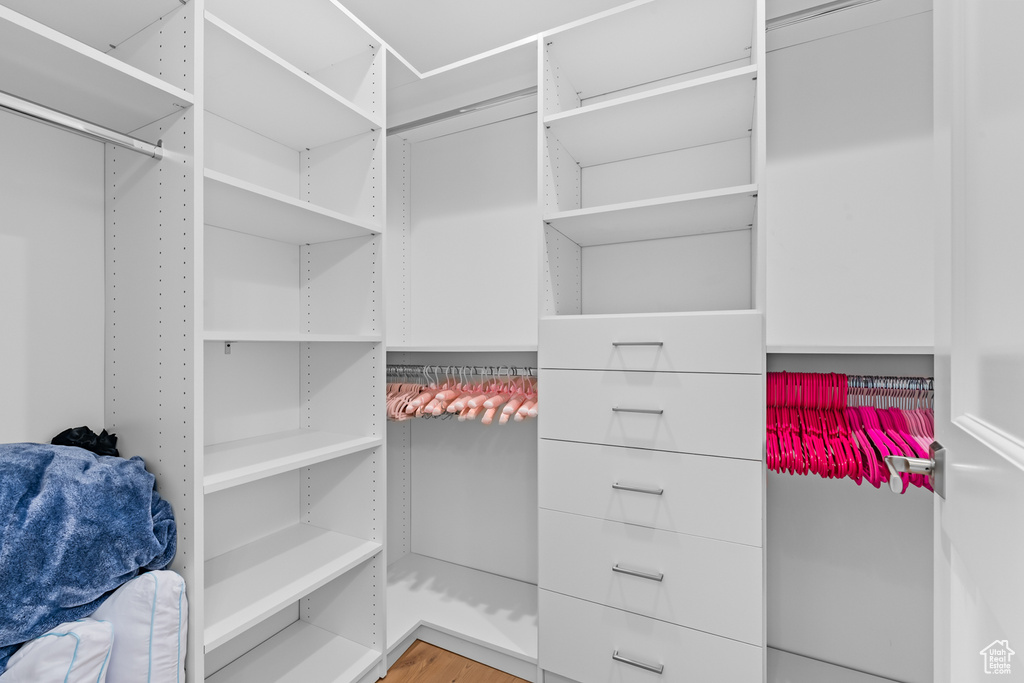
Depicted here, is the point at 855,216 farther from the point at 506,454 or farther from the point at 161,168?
the point at 161,168

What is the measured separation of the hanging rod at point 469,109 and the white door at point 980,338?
57.4 inches

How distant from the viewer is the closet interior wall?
4.80 feet

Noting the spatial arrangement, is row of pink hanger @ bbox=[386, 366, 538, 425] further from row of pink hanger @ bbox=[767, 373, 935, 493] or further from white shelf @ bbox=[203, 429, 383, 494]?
row of pink hanger @ bbox=[767, 373, 935, 493]

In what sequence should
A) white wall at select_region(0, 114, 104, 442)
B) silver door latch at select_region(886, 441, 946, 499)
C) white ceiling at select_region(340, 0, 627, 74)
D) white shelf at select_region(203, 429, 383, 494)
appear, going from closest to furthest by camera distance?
1. silver door latch at select_region(886, 441, 946, 499)
2. white wall at select_region(0, 114, 104, 442)
3. white shelf at select_region(203, 429, 383, 494)
4. white ceiling at select_region(340, 0, 627, 74)

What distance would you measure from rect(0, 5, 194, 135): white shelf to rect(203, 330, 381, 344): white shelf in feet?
1.80

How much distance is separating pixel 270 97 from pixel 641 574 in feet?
6.17

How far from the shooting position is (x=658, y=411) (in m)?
1.39

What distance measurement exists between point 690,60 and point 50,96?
184 cm

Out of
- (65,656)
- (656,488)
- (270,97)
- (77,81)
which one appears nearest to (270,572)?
(65,656)

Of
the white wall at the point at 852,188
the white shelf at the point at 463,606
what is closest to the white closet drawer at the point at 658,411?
the white wall at the point at 852,188

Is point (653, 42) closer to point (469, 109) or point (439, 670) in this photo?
point (469, 109)

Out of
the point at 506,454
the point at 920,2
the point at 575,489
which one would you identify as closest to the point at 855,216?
the point at 920,2

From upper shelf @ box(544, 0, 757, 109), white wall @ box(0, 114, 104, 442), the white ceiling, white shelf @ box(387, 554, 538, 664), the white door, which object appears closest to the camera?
the white door

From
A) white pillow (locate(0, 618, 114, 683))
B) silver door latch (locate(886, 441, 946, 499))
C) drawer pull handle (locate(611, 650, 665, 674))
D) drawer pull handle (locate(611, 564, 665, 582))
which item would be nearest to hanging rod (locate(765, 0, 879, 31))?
silver door latch (locate(886, 441, 946, 499))
